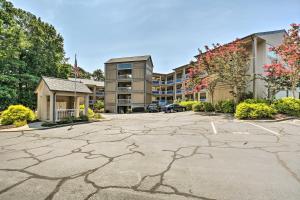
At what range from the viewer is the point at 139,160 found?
508cm

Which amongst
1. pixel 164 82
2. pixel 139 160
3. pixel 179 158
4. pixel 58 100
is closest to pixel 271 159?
pixel 179 158

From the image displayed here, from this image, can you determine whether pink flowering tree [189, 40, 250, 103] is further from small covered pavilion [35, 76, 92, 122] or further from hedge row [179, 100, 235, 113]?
small covered pavilion [35, 76, 92, 122]

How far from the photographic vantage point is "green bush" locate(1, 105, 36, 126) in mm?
13789

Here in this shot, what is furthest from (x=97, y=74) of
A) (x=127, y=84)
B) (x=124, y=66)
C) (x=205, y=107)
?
(x=205, y=107)

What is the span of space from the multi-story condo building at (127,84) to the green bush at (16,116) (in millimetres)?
22948

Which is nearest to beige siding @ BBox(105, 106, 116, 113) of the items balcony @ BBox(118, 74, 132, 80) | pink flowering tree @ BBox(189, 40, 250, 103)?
balcony @ BBox(118, 74, 132, 80)

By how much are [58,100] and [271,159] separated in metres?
18.5

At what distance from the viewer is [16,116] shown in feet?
46.8

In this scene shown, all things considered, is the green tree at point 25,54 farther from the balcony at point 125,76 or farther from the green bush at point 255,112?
the green bush at point 255,112

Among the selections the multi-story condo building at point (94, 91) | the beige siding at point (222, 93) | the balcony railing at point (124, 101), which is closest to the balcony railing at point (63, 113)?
the beige siding at point (222, 93)

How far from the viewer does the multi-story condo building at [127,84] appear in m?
38.2

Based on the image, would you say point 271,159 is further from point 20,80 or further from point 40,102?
point 20,80

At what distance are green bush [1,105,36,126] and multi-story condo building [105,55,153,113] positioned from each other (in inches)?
903

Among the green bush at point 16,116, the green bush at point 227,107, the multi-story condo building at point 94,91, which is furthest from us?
the multi-story condo building at point 94,91
